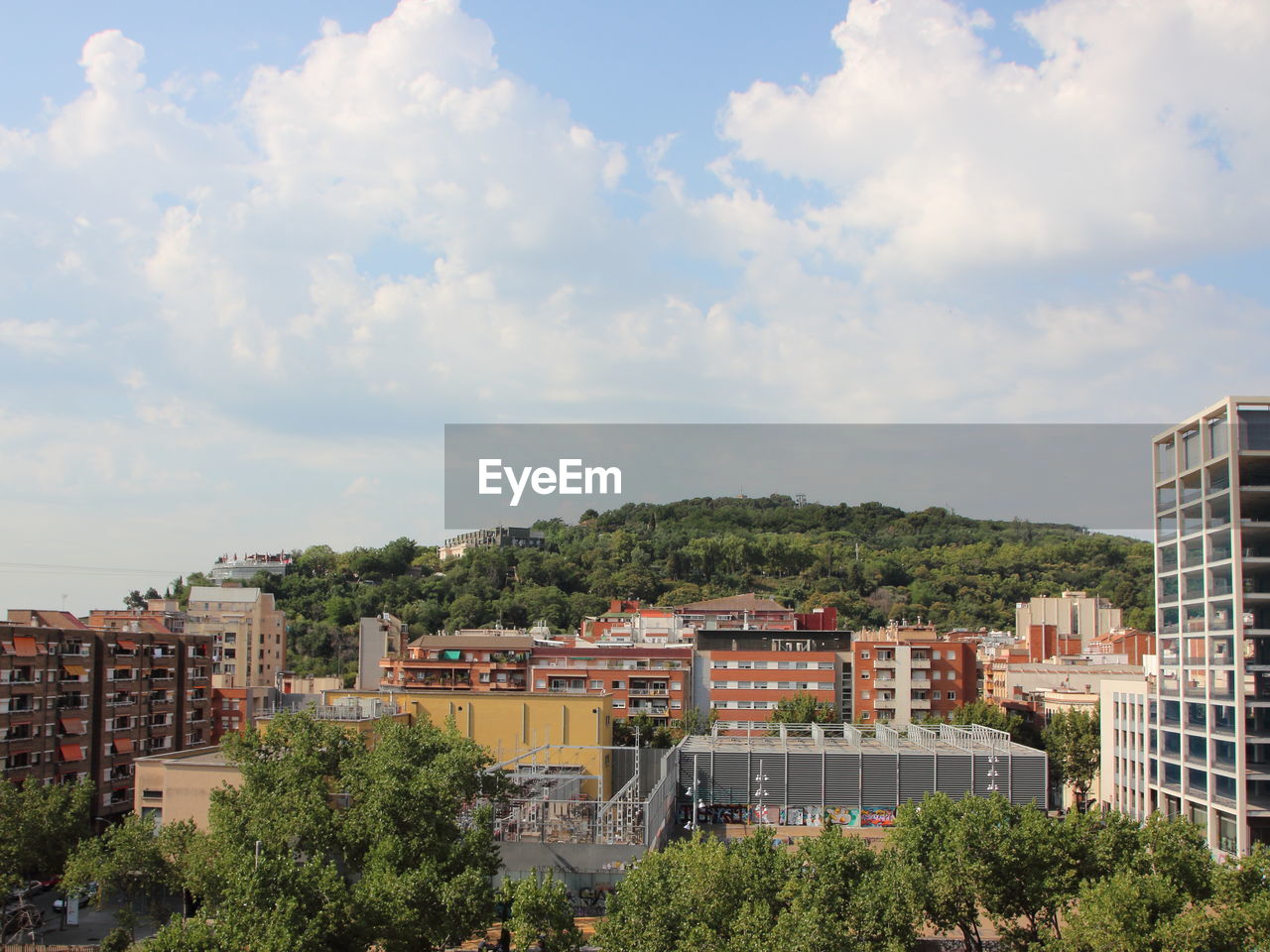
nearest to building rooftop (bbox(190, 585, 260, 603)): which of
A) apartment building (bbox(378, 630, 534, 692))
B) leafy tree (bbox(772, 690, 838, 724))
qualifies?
apartment building (bbox(378, 630, 534, 692))

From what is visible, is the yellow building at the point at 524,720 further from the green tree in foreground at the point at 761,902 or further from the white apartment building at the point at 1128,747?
the white apartment building at the point at 1128,747

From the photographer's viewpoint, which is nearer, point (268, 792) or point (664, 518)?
point (268, 792)

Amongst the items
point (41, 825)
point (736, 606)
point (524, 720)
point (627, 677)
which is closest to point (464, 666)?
point (627, 677)

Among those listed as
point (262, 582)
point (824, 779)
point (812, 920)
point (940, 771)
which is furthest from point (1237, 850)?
point (262, 582)

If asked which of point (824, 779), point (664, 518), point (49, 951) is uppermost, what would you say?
point (664, 518)

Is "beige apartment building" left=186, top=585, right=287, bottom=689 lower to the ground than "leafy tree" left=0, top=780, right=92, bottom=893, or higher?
higher

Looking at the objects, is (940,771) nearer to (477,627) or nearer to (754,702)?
(754,702)

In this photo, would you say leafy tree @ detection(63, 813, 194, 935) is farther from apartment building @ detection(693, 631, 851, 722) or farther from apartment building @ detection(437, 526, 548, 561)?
apartment building @ detection(437, 526, 548, 561)
